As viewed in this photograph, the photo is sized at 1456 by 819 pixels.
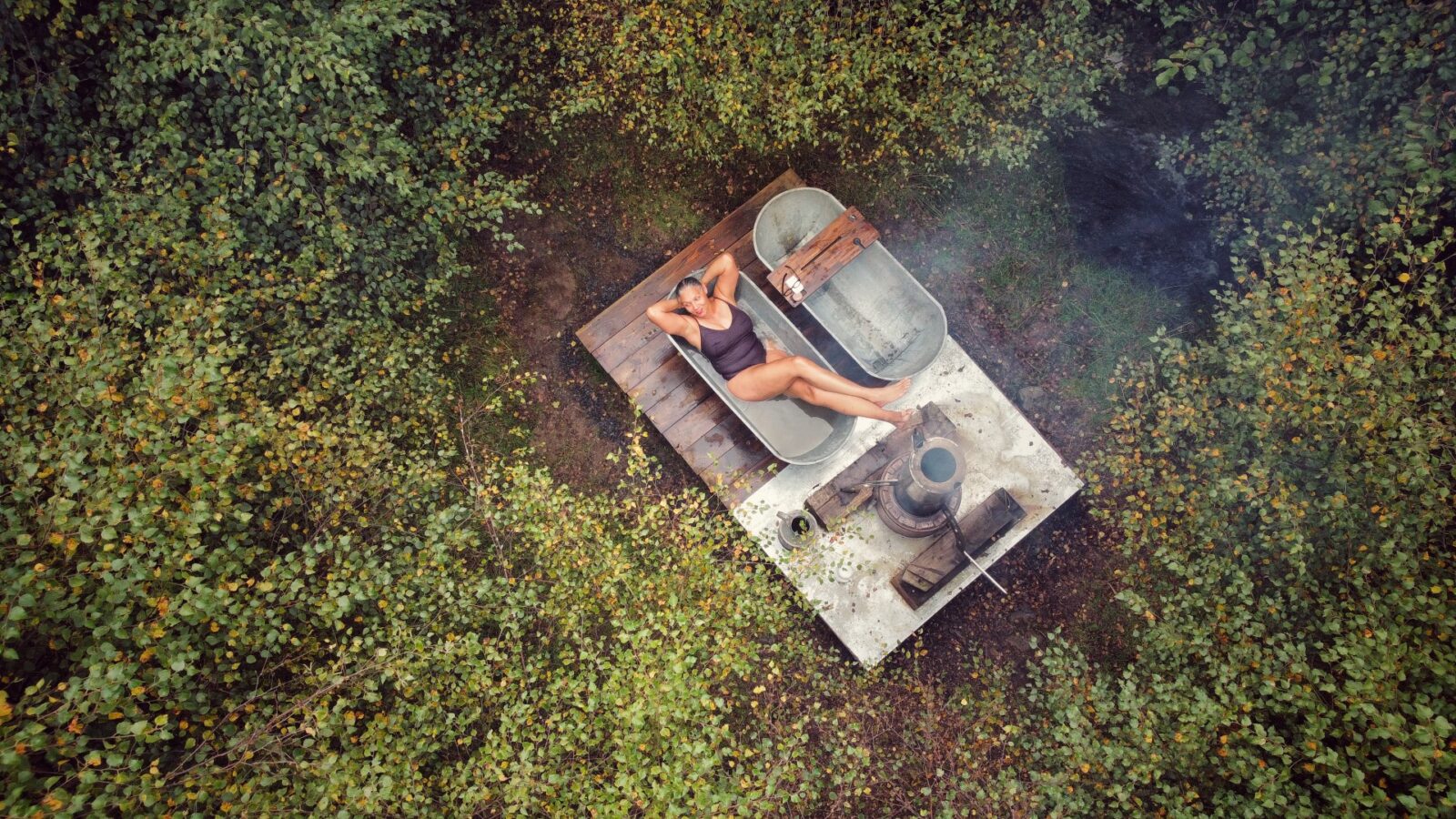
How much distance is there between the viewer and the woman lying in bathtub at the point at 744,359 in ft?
24.3

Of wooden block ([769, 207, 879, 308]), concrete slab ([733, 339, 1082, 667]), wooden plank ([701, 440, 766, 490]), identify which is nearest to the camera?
wooden block ([769, 207, 879, 308])

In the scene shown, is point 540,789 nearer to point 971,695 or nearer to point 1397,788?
point 971,695

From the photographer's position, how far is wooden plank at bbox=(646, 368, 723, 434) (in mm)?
8336

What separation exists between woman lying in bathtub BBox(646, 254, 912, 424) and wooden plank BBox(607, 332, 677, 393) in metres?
0.76

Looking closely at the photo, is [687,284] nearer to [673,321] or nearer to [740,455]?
[673,321]

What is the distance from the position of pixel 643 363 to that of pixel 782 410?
1.61 m

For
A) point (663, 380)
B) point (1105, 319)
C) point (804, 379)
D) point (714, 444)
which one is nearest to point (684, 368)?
point (663, 380)

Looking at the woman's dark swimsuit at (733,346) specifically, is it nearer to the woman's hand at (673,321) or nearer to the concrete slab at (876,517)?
the woman's hand at (673,321)

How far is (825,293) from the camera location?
806 cm

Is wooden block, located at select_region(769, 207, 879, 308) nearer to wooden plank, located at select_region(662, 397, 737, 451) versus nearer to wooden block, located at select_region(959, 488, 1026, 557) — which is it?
wooden plank, located at select_region(662, 397, 737, 451)

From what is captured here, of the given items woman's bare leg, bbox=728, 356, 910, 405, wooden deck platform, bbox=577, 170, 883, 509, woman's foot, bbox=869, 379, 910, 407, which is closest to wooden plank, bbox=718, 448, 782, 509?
wooden deck platform, bbox=577, 170, 883, 509

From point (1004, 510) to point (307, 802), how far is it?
6320mm

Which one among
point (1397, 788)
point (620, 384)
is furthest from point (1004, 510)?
point (620, 384)

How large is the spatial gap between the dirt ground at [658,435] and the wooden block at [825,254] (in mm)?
1296
